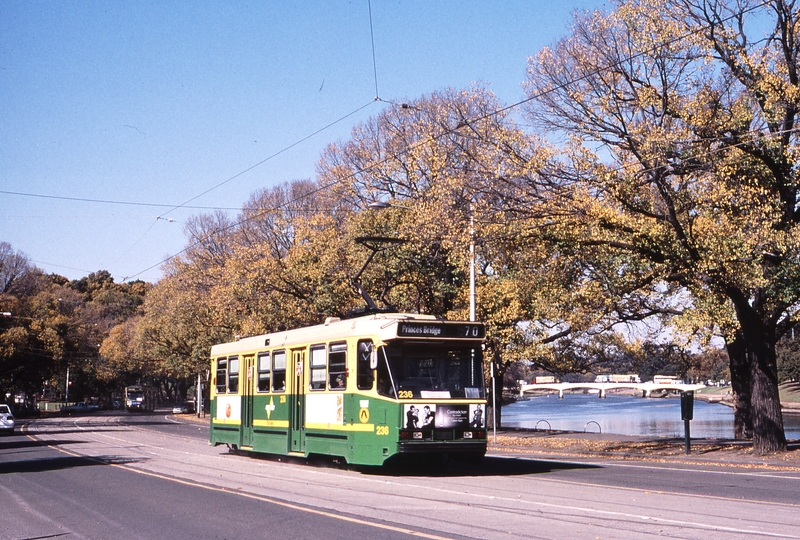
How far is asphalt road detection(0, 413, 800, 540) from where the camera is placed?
10828 millimetres

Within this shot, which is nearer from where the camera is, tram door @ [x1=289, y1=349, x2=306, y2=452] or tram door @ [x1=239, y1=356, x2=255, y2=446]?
tram door @ [x1=289, y1=349, x2=306, y2=452]

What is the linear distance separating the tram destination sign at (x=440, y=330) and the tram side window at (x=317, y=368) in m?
2.77

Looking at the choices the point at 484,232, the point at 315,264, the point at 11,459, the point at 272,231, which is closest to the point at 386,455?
the point at 484,232

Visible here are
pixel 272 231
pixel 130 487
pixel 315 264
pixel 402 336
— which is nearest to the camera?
pixel 130 487

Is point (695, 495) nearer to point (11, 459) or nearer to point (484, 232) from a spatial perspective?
point (484, 232)

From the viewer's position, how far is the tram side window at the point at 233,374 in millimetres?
25109

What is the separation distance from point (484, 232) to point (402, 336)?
7.40 m

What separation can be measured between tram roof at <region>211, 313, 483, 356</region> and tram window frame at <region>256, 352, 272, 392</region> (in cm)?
28

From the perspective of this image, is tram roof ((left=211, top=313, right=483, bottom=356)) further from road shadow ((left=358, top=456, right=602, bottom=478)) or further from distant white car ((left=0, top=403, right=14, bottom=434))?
distant white car ((left=0, top=403, right=14, bottom=434))

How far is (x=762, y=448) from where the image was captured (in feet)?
76.8

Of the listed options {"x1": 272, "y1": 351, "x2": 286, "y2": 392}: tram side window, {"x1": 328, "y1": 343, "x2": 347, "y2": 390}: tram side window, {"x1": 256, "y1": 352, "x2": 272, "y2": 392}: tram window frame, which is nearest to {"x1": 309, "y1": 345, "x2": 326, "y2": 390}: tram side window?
{"x1": 328, "y1": 343, "x2": 347, "y2": 390}: tram side window

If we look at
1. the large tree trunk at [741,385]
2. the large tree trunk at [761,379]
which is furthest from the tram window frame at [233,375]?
the large tree trunk at [741,385]

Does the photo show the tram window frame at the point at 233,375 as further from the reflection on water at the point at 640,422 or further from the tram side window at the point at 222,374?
the reflection on water at the point at 640,422

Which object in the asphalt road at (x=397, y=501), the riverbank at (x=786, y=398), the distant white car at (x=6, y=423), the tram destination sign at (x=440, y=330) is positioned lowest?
the riverbank at (x=786, y=398)
